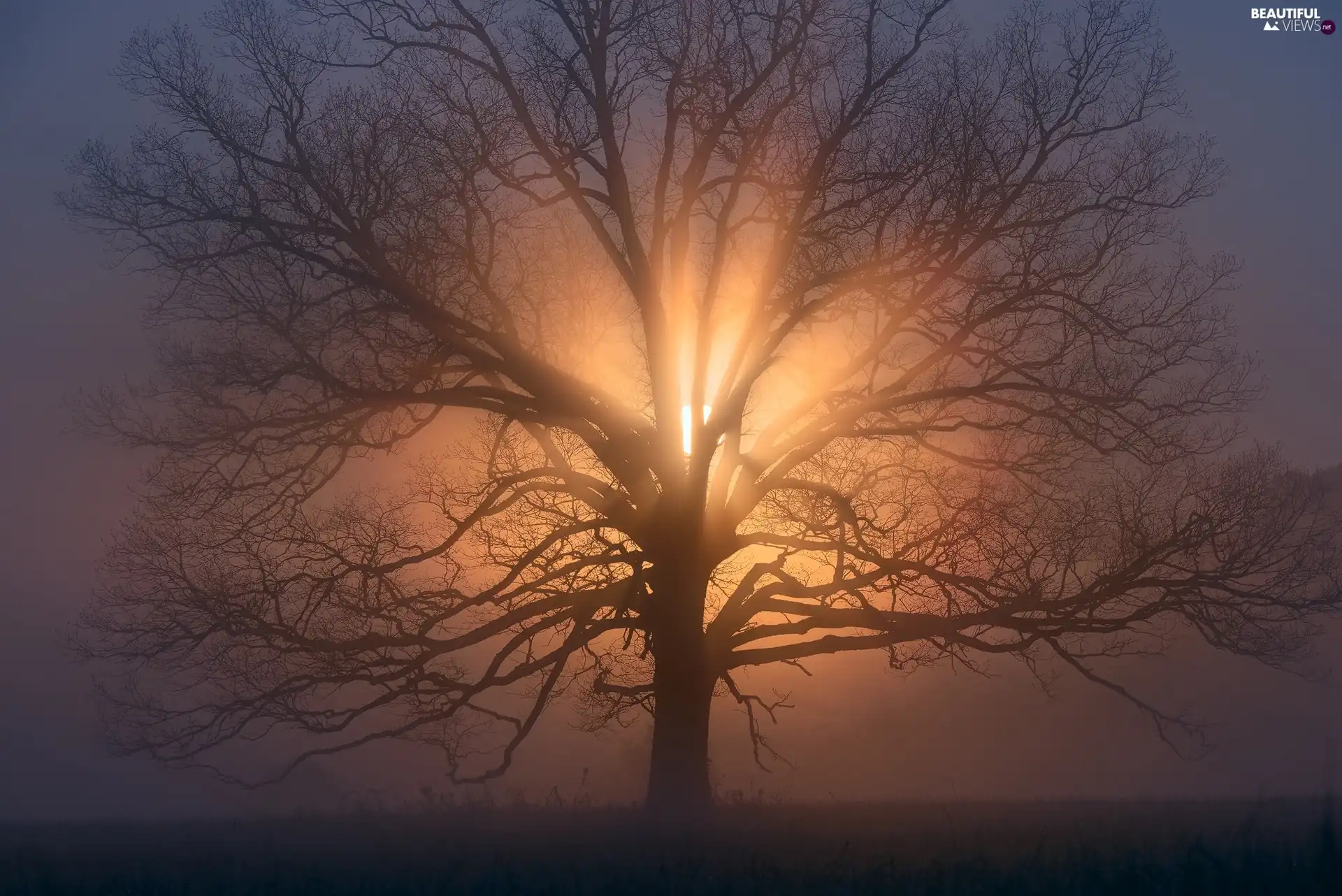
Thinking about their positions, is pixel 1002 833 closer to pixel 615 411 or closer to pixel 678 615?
pixel 678 615

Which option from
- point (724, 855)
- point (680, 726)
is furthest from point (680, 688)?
point (724, 855)

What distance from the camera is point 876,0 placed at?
13.5m

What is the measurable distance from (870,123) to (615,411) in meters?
4.36

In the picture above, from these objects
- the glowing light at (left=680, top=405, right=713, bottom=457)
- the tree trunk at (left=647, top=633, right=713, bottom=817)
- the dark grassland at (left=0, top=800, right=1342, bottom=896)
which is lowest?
the dark grassland at (left=0, top=800, right=1342, bottom=896)

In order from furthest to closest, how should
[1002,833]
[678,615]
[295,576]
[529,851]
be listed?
[678,615] → [295,576] → [1002,833] → [529,851]

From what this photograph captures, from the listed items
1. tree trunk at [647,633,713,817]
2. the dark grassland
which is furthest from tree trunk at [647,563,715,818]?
the dark grassland

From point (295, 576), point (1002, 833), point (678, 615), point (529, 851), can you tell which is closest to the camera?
point (529, 851)

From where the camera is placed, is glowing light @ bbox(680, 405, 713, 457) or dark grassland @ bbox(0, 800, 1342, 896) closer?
dark grassland @ bbox(0, 800, 1342, 896)

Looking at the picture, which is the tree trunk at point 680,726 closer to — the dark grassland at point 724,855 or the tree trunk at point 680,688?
the tree trunk at point 680,688

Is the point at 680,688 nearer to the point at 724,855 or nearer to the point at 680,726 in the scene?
the point at 680,726

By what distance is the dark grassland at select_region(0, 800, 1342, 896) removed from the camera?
7512mm

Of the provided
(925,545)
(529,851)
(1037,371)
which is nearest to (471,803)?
(529,851)

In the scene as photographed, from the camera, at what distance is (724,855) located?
8391mm

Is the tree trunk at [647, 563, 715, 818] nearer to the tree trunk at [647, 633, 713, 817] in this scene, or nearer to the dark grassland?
the tree trunk at [647, 633, 713, 817]
